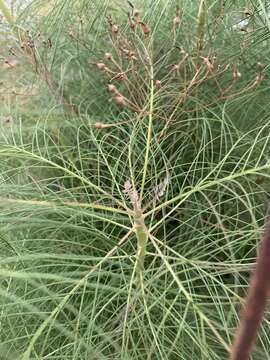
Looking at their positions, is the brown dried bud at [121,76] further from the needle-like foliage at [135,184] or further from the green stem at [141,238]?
the green stem at [141,238]

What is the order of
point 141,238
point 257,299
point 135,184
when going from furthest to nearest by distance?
point 135,184 → point 141,238 → point 257,299

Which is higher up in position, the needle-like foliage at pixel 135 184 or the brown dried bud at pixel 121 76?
the brown dried bud at pixel 121 76

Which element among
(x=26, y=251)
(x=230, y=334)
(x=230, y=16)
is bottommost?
(x=230, y=334)

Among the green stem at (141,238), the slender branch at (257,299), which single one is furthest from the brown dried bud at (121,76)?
the slender branch at (257,299)

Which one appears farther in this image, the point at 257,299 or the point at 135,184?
the point at 135,184

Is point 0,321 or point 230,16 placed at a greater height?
point 230,16

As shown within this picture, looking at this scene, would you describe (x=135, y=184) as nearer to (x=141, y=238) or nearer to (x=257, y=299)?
(x=141, y=238)

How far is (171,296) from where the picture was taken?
54cm

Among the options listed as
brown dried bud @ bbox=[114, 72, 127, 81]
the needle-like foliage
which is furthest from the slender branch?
→ brown dried bud @ bbox=[114, 72, 127, 81]

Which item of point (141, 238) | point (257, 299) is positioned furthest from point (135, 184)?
point (257, 299)

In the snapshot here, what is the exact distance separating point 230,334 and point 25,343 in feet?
0.65

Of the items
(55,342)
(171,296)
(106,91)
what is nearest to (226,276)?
(171,296)

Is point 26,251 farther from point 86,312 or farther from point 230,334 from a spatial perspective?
point 230,334

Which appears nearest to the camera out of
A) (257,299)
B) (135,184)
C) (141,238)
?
(257,299)
